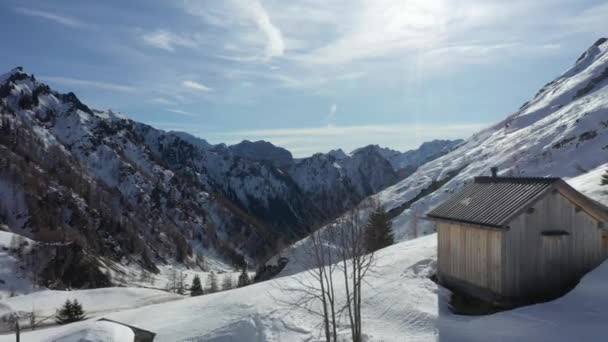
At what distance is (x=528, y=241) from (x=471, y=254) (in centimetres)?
255

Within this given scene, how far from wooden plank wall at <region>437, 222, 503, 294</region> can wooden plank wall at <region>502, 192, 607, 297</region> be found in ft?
1.43

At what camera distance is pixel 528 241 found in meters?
19.4

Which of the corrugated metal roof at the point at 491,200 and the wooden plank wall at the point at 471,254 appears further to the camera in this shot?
the corrugated metal roof at the point at 491,200

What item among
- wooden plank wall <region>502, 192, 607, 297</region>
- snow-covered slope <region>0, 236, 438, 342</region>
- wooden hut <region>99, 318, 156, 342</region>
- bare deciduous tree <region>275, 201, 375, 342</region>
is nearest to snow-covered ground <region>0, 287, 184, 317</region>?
snow-covered slope <region>0, 236, 438, 342</region>

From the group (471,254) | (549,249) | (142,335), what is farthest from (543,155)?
(142,335)

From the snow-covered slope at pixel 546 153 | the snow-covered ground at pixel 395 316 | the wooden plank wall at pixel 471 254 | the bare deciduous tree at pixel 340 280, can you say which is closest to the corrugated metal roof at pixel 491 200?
the wooden plank wall at pixel 471 254

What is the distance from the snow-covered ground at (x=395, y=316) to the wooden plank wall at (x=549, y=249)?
88 centimetres

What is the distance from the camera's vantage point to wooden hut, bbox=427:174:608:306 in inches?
752

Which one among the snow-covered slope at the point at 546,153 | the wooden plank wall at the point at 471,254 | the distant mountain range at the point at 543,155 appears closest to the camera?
the wooden plank wall at the point at 471,254

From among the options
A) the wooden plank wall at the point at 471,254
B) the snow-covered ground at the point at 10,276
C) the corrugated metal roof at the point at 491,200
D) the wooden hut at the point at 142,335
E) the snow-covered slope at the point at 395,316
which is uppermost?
the corrugated metal roof at the point at 491,200

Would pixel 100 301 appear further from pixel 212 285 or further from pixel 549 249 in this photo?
pixel 212 285

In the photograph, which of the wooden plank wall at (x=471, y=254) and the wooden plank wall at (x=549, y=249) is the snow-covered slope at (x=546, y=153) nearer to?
the wooden plank wall at (x=471, y=254)

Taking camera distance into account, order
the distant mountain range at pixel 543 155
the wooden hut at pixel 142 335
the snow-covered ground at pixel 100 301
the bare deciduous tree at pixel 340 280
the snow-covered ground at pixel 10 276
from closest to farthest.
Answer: the bare deciduous tree at pixel 340 280, the wooden hut at pixel 142 335, the snow-covered ground at pixel 100 301, the snow-covered ground at pixel 10 276, the distant mountain range at pixel 543 155

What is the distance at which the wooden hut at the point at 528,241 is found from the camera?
19.1 m
